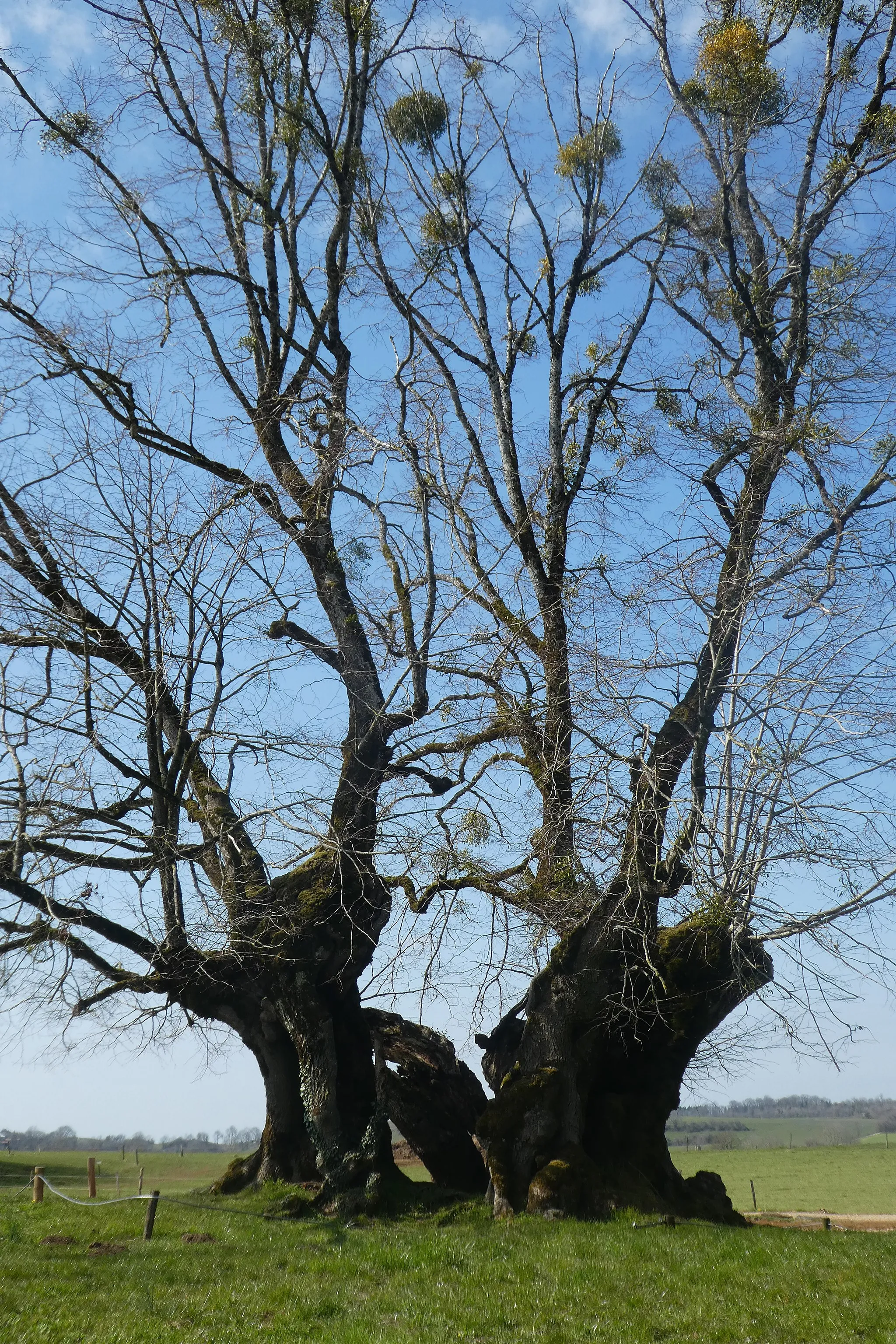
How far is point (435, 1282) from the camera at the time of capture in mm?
7883

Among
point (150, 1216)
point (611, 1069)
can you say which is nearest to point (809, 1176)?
point (611, 1069)

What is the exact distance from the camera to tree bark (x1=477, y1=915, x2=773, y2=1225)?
10.8 m

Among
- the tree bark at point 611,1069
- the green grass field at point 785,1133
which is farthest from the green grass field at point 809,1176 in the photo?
the tree bark at point 611,1069

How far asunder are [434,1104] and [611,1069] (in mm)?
2358

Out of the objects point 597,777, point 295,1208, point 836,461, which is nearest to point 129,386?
point 597,777

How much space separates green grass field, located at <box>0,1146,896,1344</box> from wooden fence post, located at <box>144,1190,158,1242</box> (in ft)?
0.42

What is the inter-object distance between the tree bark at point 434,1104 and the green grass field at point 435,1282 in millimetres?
1520

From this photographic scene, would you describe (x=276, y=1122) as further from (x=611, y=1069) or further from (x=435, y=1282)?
(x=435, y=1282)

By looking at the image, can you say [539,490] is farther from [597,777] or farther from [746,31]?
[746,31]

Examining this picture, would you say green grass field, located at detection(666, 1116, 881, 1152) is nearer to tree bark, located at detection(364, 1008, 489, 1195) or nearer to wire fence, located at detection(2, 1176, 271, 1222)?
tree bark, located at detection(364, 1008, 489, 1195)

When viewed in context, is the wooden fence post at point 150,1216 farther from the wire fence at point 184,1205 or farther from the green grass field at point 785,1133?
the green grass field at point 785,1133

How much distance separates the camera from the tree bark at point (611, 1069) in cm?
1077

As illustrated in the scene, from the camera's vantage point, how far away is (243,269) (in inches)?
612

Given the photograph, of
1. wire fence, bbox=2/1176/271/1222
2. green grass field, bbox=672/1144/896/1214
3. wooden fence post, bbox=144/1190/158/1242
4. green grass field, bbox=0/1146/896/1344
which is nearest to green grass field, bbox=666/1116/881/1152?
green grass field, bbox=672/1144/896/1214
